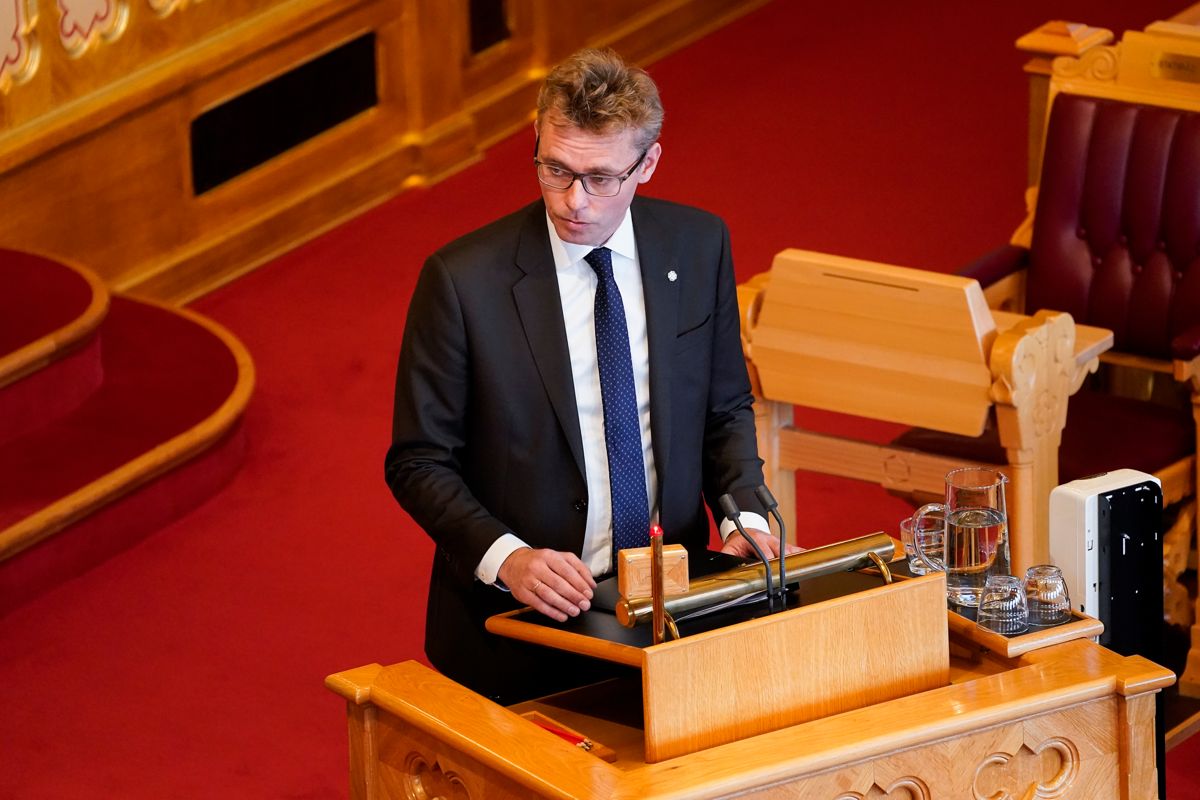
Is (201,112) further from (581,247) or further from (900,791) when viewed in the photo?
(900,791)

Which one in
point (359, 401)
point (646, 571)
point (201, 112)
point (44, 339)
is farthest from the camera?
point (201, 112)

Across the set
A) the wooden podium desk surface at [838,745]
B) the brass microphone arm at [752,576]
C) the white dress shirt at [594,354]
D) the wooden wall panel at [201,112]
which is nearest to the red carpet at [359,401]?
the wooden wall panel at [201,112]

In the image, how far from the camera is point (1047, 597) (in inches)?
98.9

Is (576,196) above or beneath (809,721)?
above

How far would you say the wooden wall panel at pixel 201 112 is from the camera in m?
5.81

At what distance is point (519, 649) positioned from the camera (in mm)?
2738

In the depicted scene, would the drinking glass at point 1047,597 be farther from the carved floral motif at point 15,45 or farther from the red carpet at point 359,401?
the carved floral motif at point 15,45

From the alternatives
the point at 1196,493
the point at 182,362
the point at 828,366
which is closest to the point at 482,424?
the point at 828,366

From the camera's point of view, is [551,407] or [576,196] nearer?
[576,196]

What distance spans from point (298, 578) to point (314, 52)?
2405 mm

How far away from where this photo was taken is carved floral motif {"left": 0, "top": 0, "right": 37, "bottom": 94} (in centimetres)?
567

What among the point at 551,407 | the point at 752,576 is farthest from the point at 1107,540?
the point at 551,407

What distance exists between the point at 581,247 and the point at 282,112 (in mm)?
4106

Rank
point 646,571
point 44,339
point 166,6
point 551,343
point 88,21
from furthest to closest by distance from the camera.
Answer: point 166,6, point 88,21, point 44,339, point 551,343, point 646,571
